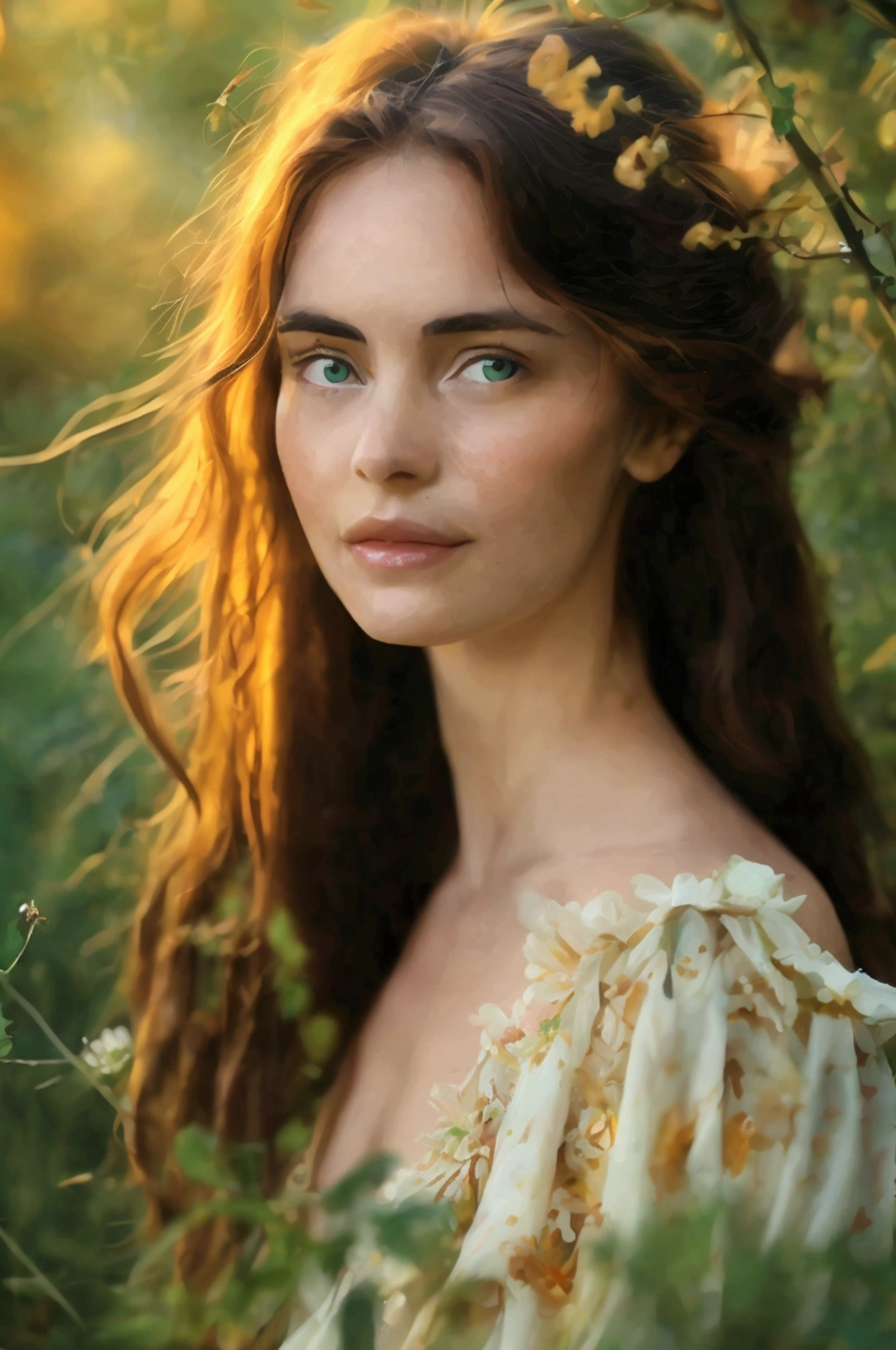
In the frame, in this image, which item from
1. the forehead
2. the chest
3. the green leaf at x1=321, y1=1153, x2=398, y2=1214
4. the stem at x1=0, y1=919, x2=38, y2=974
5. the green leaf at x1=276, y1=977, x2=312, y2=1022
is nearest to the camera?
the green leaf at x1=321, y1=1153, x2=398, y2=1214

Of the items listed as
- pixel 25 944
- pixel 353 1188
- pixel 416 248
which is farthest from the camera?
pixel 25 944

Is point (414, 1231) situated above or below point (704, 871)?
below

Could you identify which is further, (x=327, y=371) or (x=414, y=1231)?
(x=327, y=371)

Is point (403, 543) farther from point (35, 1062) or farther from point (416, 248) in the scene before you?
point (35, 1062)

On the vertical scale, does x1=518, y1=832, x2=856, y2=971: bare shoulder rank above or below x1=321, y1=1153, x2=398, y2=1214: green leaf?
above

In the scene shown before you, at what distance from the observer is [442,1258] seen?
3.61ft

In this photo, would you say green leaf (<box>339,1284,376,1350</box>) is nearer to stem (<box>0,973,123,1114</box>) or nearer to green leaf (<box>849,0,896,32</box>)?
stem (<box>0,973,123,1114</box>)

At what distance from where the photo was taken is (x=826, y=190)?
3.96 ft

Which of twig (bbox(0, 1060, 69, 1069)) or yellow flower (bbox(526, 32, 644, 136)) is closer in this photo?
yellow flower (bbox(526, 32, 644, 136))

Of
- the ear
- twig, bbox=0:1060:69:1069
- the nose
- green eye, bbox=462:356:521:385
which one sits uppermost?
green eye, bbox=462:356:521:385

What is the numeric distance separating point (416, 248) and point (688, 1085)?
66 cm

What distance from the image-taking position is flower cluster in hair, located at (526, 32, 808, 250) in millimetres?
1154

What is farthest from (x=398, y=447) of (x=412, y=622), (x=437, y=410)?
(x=412, y=622)

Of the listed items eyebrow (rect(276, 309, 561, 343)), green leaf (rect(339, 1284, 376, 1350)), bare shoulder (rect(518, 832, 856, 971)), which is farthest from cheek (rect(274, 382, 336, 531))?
green leaf (rect(339, 1284, 376, 1350))
